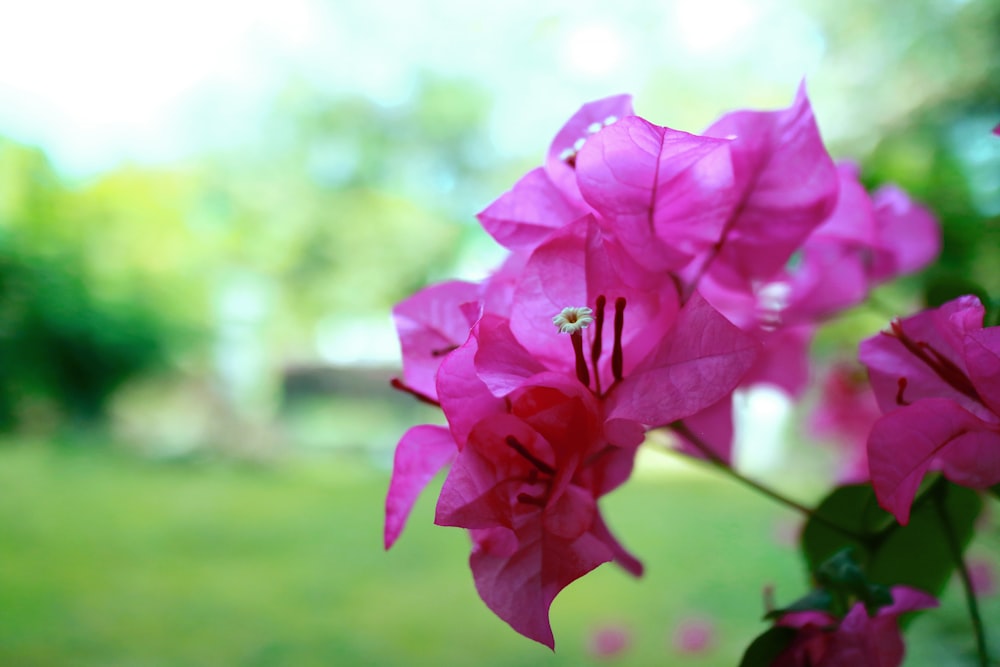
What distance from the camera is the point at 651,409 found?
11.1 inches

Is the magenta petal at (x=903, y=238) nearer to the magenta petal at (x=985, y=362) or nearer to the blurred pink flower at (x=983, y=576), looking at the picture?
the magenta petal at (x=985, y=362)

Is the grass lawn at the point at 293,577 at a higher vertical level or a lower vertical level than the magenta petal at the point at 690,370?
lower

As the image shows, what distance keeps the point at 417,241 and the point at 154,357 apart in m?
0.59

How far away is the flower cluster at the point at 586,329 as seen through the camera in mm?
283

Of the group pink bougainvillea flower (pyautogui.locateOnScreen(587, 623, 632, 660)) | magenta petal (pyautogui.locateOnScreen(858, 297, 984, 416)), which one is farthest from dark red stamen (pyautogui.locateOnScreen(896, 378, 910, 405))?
pink bougainvillea flower (pyautogui.locateOnScreen(587, 623, 632, 660))

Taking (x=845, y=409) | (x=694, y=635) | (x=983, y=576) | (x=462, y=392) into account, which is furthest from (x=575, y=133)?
(x=983, y=576)

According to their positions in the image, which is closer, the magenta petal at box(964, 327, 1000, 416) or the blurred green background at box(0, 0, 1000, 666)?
the magenta petal at box(964, 327, 1000, 416)

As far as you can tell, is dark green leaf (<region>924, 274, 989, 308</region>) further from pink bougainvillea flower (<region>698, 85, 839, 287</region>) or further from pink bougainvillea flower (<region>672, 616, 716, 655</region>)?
pink bougainvillea flower (<region>672, 616, 716, 655</region>)

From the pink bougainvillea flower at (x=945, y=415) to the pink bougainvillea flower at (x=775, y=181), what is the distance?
0.08 metres

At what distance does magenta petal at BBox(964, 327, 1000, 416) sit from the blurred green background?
17cm

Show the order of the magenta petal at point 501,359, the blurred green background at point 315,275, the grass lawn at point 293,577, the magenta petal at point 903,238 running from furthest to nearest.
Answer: the blurred green background at point 315,275 → the grass lawn at point 293,577 → the magenta petal at point 903,238 → the magenta petal at point 501,359

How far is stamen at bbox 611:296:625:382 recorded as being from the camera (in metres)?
0.29

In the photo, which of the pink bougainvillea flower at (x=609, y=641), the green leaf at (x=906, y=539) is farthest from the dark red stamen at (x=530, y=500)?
the pink bougainvillea flower at (x=609, y=641)

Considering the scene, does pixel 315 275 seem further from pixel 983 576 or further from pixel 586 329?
pixel 586 329
